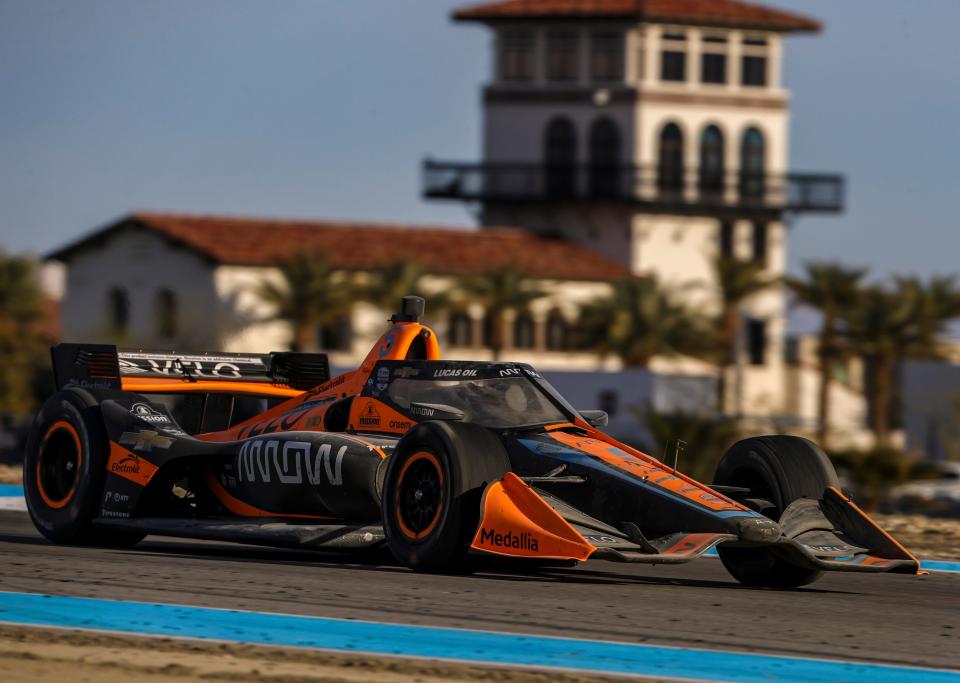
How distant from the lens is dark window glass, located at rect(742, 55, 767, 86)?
235 feet

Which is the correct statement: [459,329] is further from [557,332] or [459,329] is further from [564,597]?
[564,597]

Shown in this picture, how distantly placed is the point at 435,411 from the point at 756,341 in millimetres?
60471

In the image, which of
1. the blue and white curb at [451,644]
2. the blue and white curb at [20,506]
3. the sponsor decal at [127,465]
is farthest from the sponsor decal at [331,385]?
the blue and white curb at [451,644]

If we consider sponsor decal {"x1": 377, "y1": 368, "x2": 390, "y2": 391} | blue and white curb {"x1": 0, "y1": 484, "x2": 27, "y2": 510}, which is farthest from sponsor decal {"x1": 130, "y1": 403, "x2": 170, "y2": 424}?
blue and white curb {"x1": 0, "y1": 484, "x2": 27, "y2": 510}

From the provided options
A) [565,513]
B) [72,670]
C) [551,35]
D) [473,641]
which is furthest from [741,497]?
[551,35]

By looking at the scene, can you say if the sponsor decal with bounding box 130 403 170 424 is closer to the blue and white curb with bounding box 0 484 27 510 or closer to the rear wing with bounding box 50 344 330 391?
the rear wing with bounding box 50 344 330 391

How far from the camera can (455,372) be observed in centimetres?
1171

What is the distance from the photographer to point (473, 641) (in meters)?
8.43

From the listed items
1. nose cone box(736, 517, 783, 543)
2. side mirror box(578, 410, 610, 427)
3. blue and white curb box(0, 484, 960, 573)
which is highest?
side mirror box(578, 410, 610, 427)

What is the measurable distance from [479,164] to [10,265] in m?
19.5

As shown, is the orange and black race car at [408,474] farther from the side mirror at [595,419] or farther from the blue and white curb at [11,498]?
the blue and white curb at [11,498]

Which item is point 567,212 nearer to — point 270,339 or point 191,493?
point 270,339

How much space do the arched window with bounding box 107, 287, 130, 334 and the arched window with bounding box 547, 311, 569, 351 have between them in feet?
47.3

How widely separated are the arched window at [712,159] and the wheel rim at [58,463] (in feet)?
195
